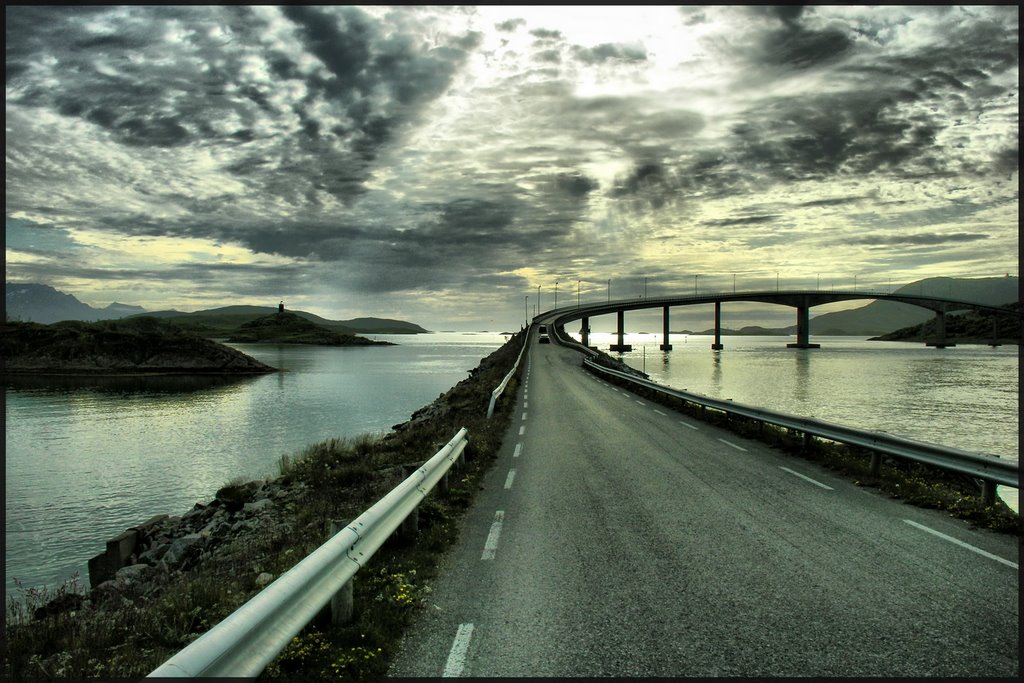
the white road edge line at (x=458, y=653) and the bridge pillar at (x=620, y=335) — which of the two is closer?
the white road edge line at (x=458, y=653)

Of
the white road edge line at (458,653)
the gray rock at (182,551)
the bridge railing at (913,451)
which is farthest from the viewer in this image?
the gray rock at (182,551)

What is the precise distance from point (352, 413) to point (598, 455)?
2634 centimetres

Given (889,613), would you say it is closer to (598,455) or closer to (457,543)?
(457,543)

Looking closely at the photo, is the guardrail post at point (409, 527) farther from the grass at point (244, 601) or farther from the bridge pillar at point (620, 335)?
the bridge pillar at point (620, 335)

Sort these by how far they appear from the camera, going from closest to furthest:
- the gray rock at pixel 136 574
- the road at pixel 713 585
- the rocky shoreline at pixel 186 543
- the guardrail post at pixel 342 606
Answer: the road at pixel 713 585
the guardrail post at pixel 342 606
the rocky shoreline at pixel 186 543
the gray rock at pixel 136 574

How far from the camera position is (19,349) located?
7125 centimetres

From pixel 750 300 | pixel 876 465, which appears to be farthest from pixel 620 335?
pixel 876 465

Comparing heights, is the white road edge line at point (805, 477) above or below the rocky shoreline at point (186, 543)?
above

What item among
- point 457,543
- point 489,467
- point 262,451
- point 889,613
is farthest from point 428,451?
point 262,451

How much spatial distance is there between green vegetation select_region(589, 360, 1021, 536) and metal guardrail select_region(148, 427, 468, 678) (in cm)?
772

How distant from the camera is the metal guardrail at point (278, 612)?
2701mm

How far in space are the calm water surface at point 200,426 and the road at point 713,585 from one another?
7539mm

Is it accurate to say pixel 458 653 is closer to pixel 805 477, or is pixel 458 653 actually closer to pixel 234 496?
pixel 805 477

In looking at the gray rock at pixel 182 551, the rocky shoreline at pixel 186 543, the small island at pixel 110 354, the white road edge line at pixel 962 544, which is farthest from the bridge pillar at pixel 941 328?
the gray rock at pixel 182 551
